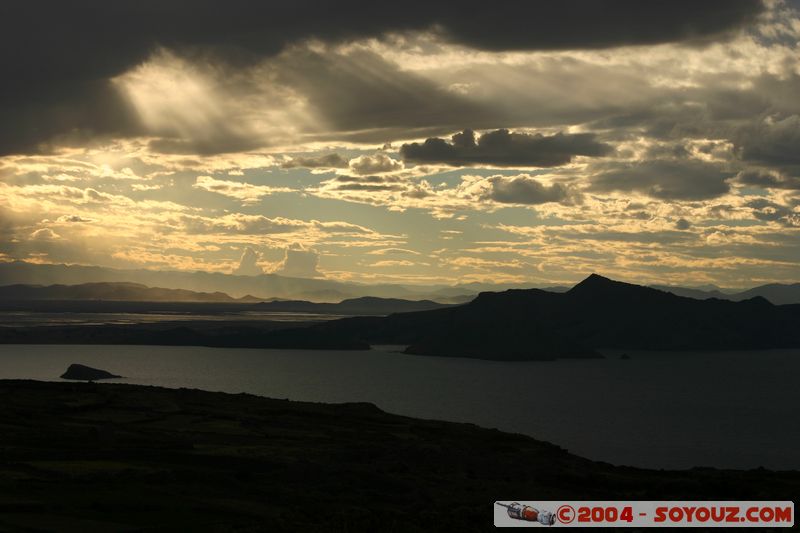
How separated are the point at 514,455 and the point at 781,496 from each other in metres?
37.6

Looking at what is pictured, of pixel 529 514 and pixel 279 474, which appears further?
pixel 279 474

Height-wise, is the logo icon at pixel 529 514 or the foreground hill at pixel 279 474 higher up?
the logo icon at pixel 529 514

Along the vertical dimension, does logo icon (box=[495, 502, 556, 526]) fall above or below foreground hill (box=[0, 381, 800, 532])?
above

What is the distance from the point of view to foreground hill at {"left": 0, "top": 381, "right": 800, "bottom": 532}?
66.9 metres

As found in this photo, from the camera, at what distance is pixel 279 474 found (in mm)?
92188

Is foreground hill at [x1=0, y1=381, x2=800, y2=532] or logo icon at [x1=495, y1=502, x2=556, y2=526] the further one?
foreground hill at [x1=0, y1=381, x2=800, y2=532]

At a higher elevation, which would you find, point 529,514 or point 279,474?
point 529,514

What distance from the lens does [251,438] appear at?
123m

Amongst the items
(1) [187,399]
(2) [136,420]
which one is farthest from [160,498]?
(1) [187,399]

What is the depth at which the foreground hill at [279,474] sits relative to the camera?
6694 cm

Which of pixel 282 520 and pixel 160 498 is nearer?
pixel 282 520

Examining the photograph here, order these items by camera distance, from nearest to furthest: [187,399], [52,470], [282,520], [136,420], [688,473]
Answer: [282,520] < [52,470] < [688,473] < [136,420] < [187,399]

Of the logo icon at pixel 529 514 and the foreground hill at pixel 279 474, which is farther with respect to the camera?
the foreground hill at pixel 279 474

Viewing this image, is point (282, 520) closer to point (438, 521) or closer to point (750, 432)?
point (438, 521)
